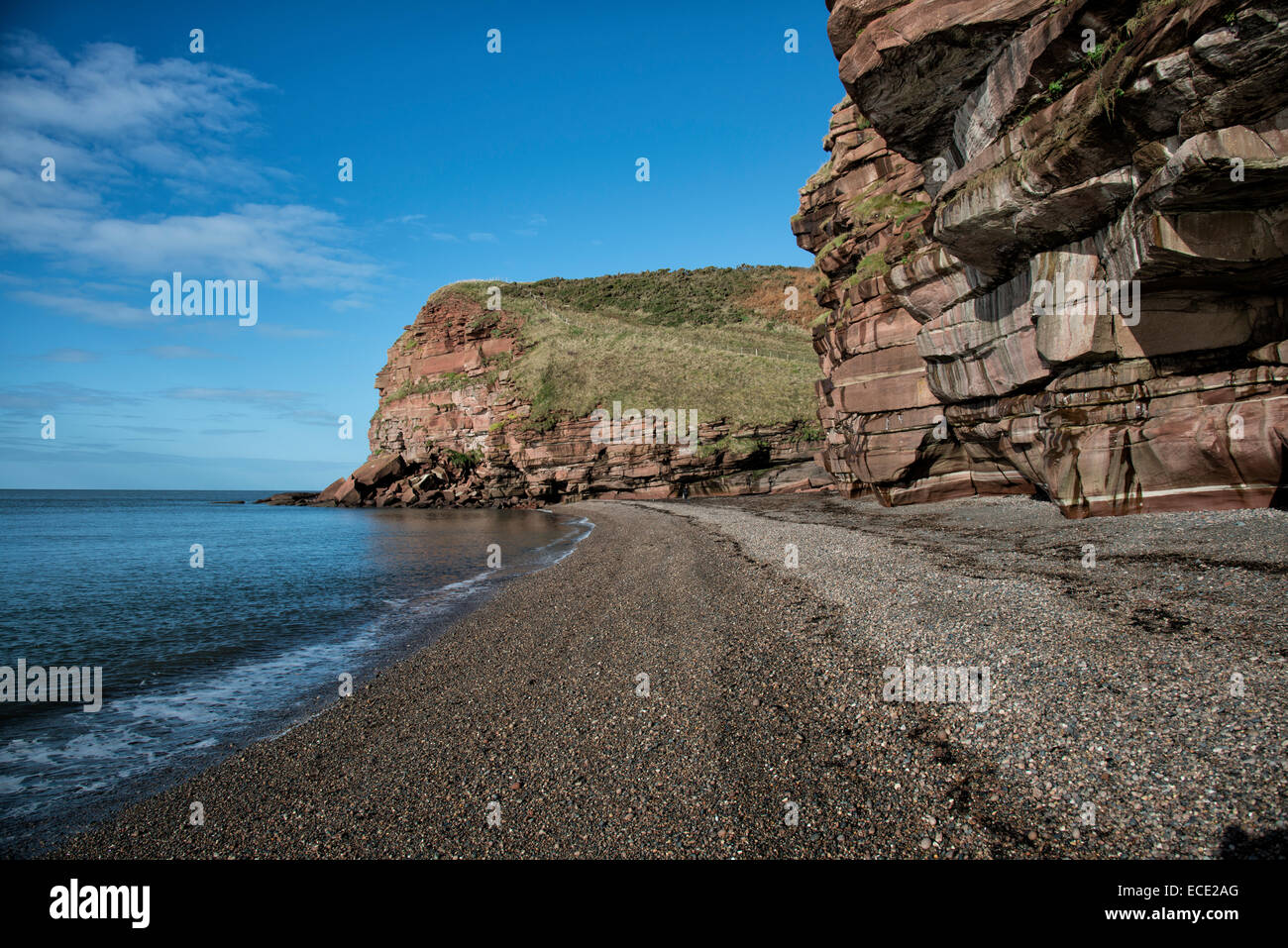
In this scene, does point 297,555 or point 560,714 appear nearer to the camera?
point 560,714

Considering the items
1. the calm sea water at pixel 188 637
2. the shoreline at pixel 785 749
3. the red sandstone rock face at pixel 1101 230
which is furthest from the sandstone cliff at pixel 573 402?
the shoreline at pixel 785 749

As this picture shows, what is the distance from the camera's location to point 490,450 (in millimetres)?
66938

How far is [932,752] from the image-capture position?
6.48 metres

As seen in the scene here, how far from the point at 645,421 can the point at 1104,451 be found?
139 feet

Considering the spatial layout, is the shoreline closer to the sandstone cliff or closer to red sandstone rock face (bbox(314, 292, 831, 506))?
red sandstone rock face (bbox(314, 292, 831, 506))

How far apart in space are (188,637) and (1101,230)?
27201 millimetres

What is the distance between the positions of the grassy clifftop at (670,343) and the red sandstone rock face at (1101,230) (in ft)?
113

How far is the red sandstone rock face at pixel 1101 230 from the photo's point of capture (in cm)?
1200

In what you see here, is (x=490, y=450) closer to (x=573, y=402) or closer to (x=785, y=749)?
(x=573, y=402)

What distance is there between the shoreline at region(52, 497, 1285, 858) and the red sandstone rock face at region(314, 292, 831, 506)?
4084cm

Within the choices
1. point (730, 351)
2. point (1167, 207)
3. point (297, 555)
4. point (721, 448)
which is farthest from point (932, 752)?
point (730, 351)

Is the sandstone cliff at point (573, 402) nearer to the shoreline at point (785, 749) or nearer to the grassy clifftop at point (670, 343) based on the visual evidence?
the grassy clifftop at point (670, 343)

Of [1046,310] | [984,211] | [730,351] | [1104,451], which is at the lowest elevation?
[1104,451]
